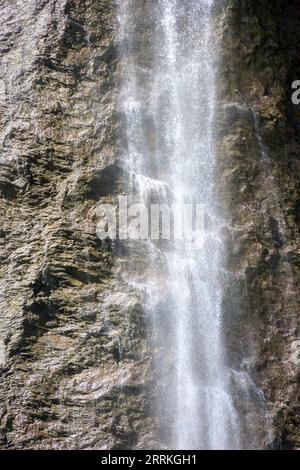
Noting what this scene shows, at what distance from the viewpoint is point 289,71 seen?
9125 millimetres

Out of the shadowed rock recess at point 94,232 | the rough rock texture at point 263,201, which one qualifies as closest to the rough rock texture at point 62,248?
the shadowed rock recess at point 94,232

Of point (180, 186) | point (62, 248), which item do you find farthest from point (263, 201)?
point (62, 248)

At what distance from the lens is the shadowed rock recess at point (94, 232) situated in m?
6.76

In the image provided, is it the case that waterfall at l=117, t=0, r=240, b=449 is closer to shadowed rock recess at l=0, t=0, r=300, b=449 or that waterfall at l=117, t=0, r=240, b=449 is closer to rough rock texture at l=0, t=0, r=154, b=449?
shadowed rock recess at l=0, t=0, r=300, b=449

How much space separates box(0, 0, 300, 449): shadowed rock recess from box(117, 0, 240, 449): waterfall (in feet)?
0.65

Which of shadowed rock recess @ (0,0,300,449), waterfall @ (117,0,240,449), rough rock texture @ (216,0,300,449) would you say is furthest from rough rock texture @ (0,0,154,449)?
rough rock texture @ (216,0,300,449)

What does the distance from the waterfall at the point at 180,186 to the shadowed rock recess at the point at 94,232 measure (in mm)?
199

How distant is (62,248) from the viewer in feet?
24.1

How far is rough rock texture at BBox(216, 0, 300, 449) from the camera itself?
7.34m

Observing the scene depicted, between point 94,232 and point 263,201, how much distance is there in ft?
8.80

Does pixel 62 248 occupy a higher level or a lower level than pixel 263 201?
lower

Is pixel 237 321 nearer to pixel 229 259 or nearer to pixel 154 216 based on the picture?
pixel 229 259

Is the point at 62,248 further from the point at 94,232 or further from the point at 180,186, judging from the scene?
the point at 180,186
